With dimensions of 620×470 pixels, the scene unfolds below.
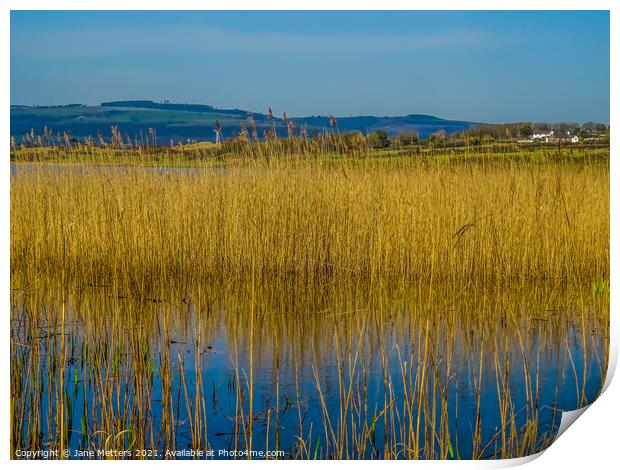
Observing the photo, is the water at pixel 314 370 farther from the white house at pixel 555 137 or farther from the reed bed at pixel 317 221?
the white house at pixel 555 137

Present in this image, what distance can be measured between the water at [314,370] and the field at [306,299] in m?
0.01

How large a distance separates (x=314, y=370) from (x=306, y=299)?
1115mm

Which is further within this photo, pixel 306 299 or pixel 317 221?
pixel 317 221

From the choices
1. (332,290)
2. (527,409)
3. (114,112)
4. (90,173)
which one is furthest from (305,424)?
(90,173)

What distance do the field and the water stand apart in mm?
11

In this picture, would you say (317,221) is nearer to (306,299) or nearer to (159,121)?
(306,299)

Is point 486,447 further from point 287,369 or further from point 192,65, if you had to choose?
point 192,65

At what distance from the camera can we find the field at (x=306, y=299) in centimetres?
287

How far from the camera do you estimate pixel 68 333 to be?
3424mm

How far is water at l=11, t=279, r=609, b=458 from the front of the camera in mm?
2822

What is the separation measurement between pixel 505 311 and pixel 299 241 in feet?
4.99

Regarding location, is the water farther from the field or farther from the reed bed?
the reed bed

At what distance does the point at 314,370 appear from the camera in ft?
10.5

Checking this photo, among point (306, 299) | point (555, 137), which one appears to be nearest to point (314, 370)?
point (306, 299)
